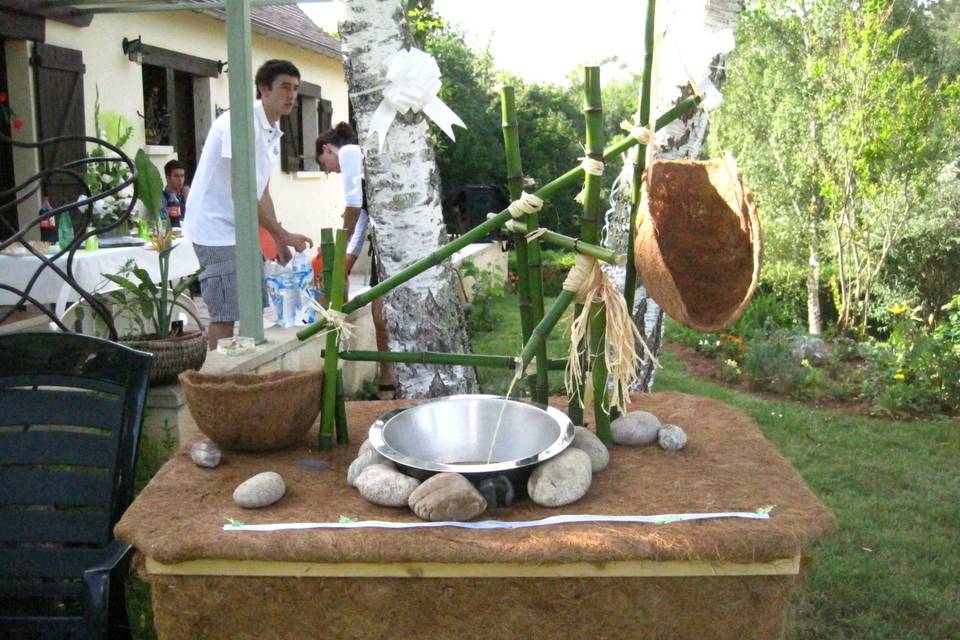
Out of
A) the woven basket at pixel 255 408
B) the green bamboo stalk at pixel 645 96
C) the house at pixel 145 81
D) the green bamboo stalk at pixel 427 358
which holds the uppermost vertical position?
the house at pixel 145 81

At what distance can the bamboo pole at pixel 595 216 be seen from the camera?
205 cm

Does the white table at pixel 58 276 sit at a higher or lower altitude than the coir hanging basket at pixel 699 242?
lower

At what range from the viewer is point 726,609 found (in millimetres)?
1674

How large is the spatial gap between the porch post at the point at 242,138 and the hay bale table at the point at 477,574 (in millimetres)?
1425

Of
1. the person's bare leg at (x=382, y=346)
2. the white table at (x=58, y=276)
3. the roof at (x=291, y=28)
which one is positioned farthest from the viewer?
the roof at (x=291, y=28)

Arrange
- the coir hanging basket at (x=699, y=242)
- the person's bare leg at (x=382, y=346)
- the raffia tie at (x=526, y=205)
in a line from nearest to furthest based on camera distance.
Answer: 1. the coir hanging basket at (x=699, y=242)
2. the raffia tie at (x=526, y=205)
3. the person's bare leg at (x=382, y=346)

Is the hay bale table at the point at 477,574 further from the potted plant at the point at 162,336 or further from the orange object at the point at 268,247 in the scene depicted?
the orange object at the point at 268,247

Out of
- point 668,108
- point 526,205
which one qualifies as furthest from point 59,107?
point 526,205

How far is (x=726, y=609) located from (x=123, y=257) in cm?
364

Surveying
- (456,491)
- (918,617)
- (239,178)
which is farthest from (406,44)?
(918,617)

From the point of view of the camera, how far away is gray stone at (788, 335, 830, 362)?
6.62 meters

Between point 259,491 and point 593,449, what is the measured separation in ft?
2.40

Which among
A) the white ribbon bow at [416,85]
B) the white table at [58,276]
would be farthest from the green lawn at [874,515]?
the white table at [58,276]

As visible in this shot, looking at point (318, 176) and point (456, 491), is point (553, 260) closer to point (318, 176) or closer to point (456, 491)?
point (318, 176)
